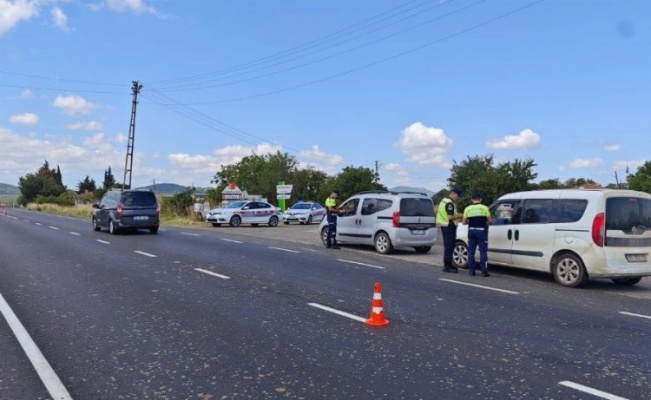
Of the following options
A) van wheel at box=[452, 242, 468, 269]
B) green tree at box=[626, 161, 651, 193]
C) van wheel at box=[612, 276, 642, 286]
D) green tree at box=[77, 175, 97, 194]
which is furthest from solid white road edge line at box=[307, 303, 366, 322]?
green tree at box=[77, 175, 97, 194]

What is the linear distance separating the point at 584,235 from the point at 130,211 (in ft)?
55.5

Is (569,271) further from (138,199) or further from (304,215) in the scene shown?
(304,215)

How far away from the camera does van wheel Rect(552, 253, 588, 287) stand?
10.1m

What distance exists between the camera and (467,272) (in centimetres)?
1201

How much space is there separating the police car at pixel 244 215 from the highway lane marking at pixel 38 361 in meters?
24.1

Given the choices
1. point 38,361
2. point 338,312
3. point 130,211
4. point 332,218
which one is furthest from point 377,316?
point 130,211

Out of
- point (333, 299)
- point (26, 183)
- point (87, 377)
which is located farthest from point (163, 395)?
point (26, 183)

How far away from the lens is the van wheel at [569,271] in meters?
10.1

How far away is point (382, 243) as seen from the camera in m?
15.9

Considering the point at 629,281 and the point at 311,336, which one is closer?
the point at 311,336

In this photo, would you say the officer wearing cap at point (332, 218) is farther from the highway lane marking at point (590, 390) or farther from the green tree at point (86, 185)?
the green tree at point (86, 185)

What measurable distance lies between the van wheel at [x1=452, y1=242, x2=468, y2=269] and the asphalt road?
1.18m

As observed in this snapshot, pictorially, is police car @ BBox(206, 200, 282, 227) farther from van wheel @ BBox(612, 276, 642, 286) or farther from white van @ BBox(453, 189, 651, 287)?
van wheel @ BBox(612, 276, 642, 286)

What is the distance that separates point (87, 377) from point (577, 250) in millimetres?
8610
